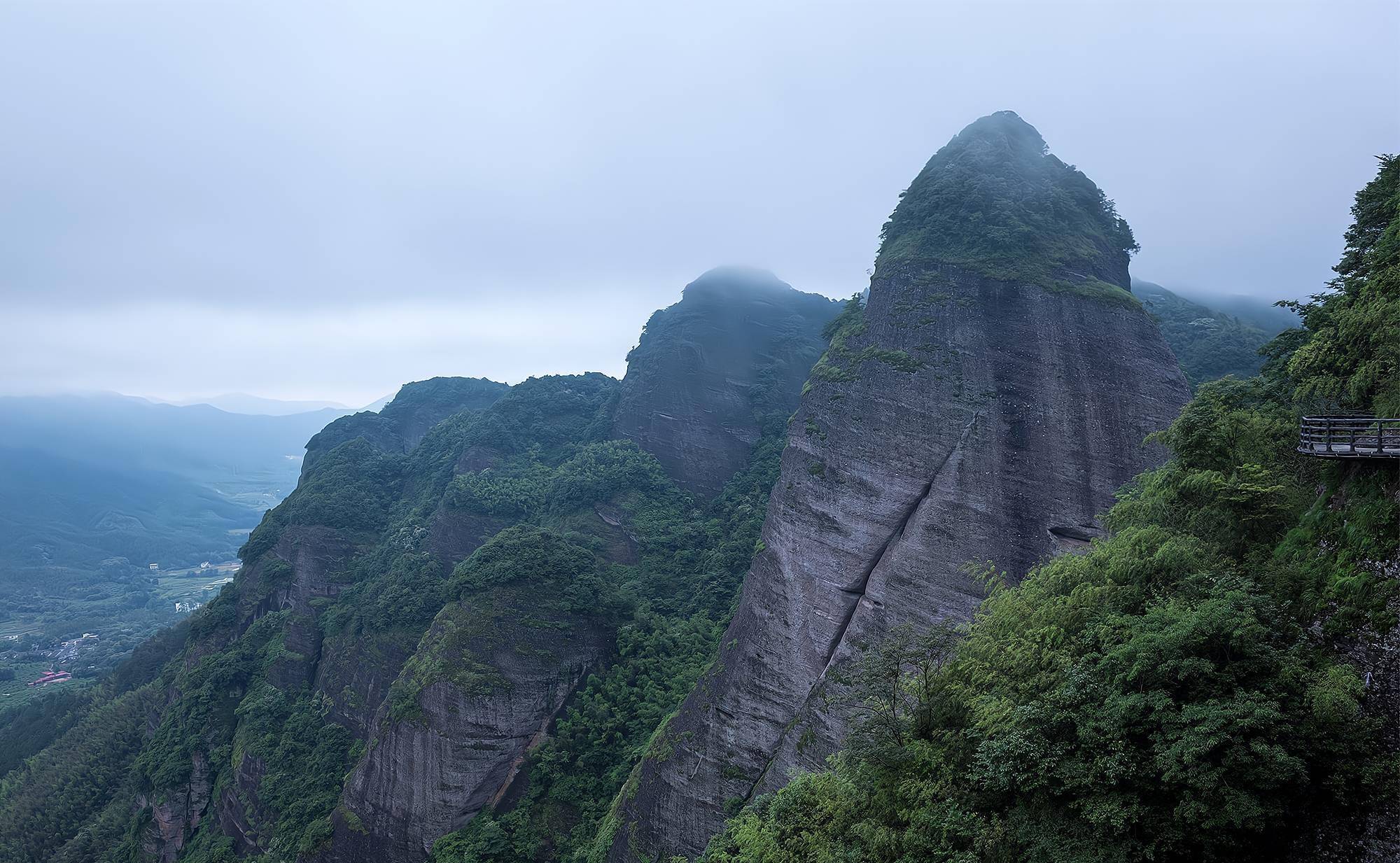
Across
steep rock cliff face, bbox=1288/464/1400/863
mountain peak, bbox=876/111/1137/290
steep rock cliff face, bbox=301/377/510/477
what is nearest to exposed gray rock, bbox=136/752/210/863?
steep rock cliff face, bbox=301/377/510/477

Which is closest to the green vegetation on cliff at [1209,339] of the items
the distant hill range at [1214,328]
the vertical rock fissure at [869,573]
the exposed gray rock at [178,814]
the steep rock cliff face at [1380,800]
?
the distant hill range at [1214,328]

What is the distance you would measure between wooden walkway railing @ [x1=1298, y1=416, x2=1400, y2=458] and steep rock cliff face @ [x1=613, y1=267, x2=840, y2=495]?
1557 inches

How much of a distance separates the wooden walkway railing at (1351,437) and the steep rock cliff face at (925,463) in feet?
35.1

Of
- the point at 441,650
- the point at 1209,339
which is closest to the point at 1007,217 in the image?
the point at 1209,339

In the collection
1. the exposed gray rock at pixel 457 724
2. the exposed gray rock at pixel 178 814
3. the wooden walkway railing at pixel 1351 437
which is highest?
the wooden walkway railing at pixel 1351 437

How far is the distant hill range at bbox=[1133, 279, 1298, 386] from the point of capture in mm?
36281

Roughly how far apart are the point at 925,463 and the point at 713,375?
32515mm

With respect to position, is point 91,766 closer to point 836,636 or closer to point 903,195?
point 836,636

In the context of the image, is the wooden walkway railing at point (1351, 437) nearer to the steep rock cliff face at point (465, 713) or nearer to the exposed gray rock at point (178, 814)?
the steep rock cliff face at point (465, 713)

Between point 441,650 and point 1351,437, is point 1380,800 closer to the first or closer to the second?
point 1351,437

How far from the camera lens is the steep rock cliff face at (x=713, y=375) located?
51.0m

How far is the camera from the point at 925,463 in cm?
2345

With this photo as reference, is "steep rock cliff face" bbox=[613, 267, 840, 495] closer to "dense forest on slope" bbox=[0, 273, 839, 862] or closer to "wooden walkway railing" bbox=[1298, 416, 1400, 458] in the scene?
"dense forest on slope" bbox=[0, 273, 839, 862]

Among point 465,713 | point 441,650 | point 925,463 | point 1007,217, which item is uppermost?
point 1007,217
